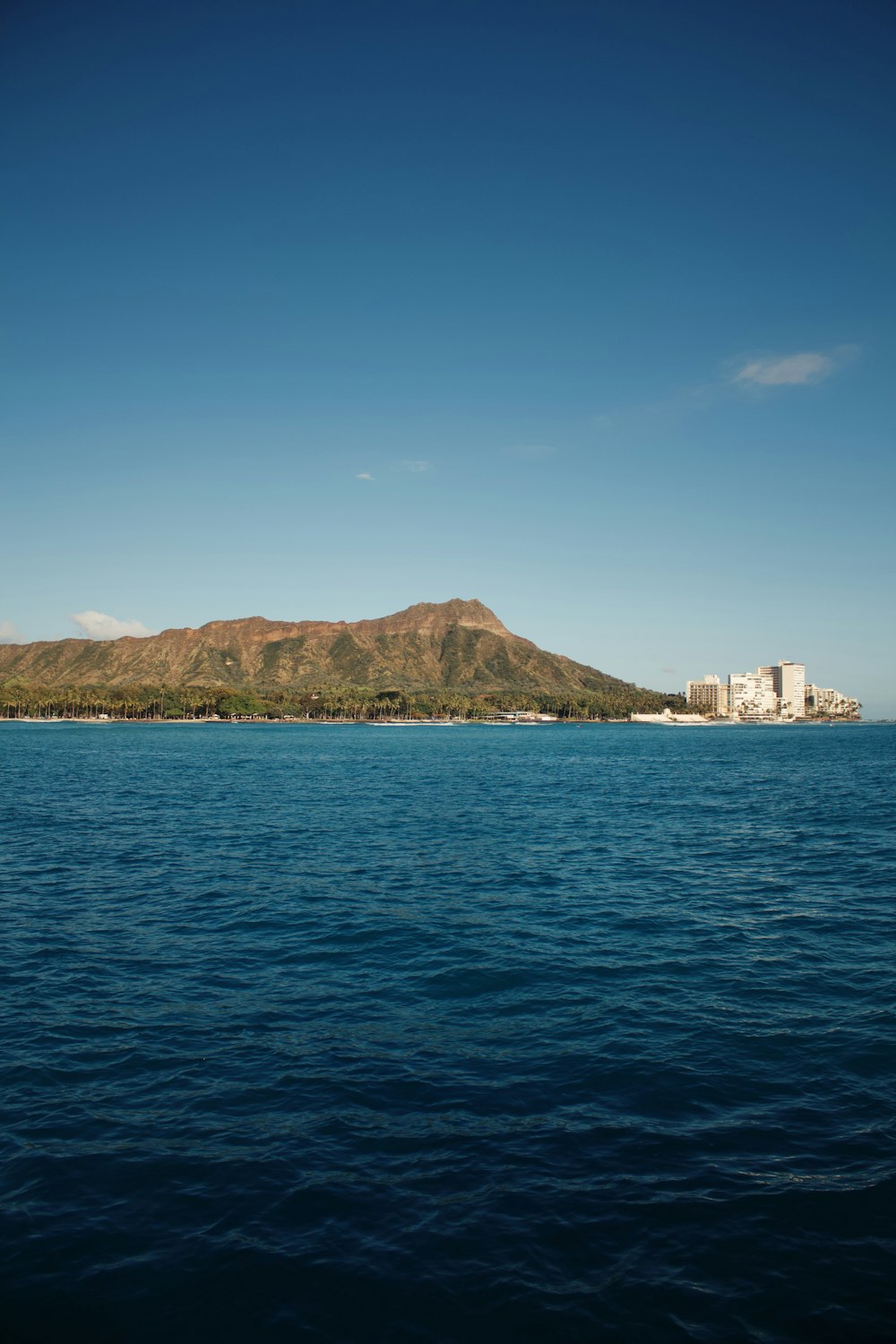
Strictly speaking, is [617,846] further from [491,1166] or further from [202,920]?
→ [491,1166]

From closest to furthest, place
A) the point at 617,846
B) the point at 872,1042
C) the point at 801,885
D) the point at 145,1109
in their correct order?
the point at 145,1109 < the point at 872,1042 < the point at 801,885 < the point at 617,846

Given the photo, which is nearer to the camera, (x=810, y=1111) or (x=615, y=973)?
(x=810, y=1111)

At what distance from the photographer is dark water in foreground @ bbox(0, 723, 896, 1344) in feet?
39.4

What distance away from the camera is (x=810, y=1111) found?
17.3 m

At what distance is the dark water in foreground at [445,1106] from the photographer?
12.0 metres

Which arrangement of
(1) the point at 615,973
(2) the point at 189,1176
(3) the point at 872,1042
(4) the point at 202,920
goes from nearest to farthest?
(2) the point at 189,1176, (3) the point at 872,1042, (1) the point at 615,973, (4) the point at 202,920

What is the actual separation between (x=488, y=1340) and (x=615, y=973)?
16382 mm

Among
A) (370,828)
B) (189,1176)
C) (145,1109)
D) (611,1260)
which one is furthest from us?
(370,828)

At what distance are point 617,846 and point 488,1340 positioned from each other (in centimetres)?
4363

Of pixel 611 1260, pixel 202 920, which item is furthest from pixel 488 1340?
pixel 202 920

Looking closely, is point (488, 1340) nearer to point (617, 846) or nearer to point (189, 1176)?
point (189, 1176)

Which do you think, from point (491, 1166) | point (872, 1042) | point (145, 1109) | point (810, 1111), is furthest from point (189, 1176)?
point (872, 1042)

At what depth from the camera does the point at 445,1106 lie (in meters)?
17.4

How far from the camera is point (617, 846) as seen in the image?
5328 cm
